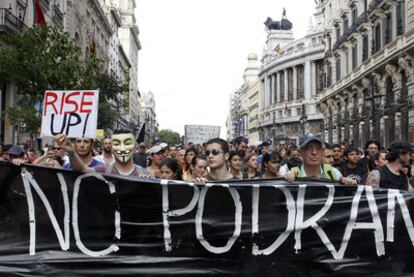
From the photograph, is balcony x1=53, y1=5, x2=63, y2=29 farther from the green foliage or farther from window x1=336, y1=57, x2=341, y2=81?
window x1=336, y1=57, x2=341, y2=81

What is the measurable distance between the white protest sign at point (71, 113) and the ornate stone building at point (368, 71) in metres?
17.5

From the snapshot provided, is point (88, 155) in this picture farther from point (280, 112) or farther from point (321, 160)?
point (280, 112)

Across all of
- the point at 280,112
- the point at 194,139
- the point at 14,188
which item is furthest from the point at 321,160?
the point at 280,112

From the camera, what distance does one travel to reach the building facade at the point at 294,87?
76.1 m

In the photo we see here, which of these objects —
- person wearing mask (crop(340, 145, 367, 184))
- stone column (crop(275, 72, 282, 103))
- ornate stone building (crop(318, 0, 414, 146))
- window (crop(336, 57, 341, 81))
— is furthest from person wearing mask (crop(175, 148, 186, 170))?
stone column (crop(275, 72, 282, 103))

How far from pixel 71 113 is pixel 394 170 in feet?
10.6

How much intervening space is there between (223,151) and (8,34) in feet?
73.0

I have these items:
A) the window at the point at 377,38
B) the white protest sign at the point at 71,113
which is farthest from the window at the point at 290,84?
the white protest sign at the point at 71,113

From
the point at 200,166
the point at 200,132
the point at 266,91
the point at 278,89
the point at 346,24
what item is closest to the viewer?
the point at 200,166

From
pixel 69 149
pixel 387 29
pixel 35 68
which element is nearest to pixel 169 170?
pixel 69 149

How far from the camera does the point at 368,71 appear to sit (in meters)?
34.2

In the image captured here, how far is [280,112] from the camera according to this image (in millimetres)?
86625

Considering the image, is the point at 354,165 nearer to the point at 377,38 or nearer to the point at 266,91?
the point at 377,38

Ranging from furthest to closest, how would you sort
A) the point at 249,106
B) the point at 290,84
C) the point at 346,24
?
1. the point at 249,106
2. the point at 290,84
3. the point at 346,24
